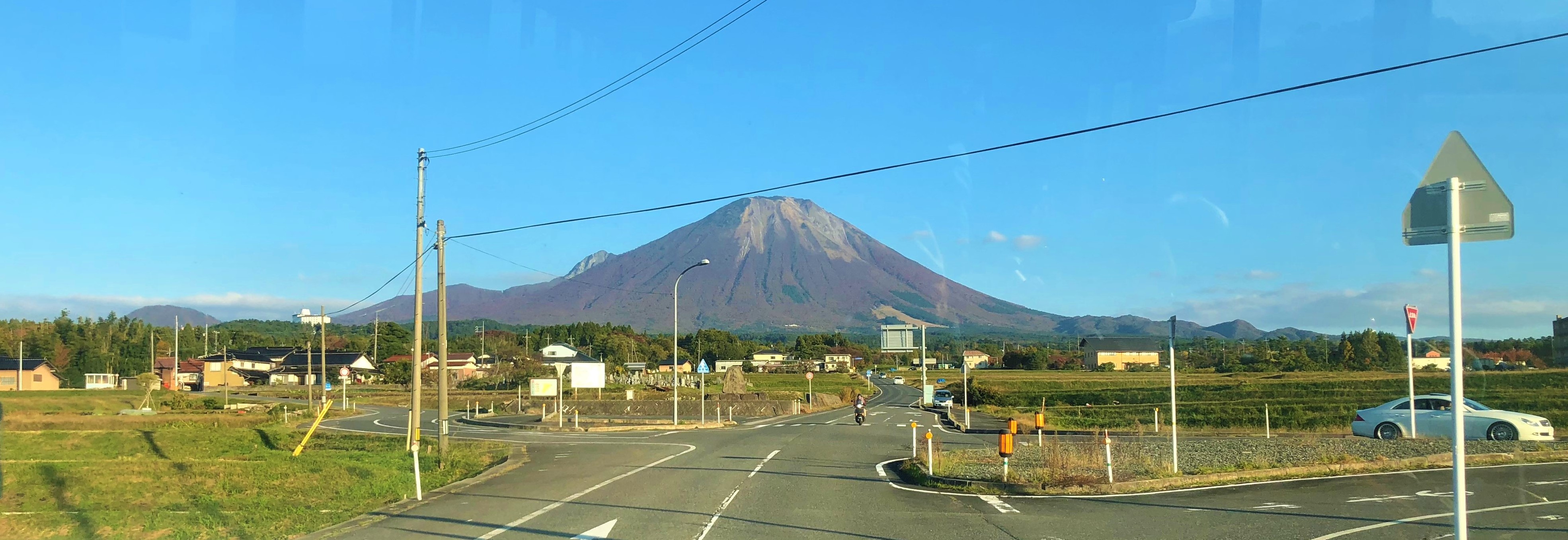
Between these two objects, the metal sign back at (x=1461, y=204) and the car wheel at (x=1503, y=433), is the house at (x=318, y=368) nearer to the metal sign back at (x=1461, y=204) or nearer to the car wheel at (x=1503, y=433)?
the car wheel at (x=1503, y=433)

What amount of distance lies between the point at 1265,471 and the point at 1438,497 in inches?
118

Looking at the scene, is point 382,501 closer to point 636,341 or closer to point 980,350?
point 636,341

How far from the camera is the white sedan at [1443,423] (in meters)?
19.8

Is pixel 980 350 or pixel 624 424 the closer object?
pixel 624 424

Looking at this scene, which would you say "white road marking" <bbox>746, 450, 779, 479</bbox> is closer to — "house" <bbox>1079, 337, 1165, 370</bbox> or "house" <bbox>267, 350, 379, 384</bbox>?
"house" <bbox>1079, 337, 1165, 370</bbox>

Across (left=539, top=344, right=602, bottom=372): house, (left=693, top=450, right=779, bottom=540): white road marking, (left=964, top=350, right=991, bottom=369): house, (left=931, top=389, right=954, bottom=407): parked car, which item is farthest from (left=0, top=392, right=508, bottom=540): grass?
(left=964, top=350, right=991, bottom=369): house

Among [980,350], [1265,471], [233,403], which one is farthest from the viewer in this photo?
[980,350]

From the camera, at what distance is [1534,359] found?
138 feet

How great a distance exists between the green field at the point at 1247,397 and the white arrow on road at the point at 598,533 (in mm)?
14473

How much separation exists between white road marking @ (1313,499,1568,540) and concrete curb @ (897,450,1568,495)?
3.59 metres

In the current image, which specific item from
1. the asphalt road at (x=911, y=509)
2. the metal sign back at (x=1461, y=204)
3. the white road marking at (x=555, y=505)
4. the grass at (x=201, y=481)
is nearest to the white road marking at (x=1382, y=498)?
the asphalt road at (x=911, y=509)

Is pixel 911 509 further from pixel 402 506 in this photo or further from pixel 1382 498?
pixel 402 506

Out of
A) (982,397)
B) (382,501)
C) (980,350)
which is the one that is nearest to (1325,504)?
(382,501)

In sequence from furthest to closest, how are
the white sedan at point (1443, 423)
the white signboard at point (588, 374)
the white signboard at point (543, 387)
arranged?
the white signboard at point (588, 374) < the white signboard at point (543, 387) < the white sedan at point (1443, 423)
